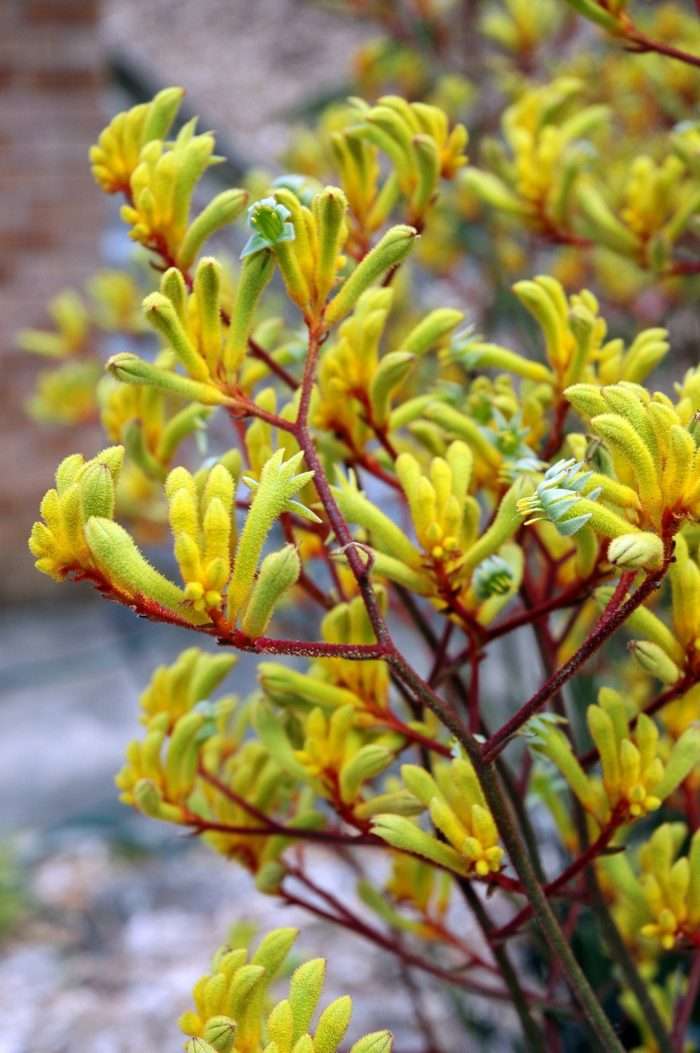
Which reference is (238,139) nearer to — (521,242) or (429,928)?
(521,242)

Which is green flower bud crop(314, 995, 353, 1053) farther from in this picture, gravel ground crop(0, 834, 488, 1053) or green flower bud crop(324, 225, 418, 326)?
gravel ground crop(0, 834, 488, 1053)

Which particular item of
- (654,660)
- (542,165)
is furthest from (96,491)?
(542,165)

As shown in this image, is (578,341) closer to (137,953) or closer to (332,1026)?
(332,1026)

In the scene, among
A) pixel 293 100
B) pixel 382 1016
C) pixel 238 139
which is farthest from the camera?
pixel 293 100

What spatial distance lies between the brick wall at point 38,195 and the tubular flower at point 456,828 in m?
2.03

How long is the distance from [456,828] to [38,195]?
82.7 inches

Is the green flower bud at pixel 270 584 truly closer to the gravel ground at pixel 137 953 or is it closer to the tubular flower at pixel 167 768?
the tubular flower at pixel 167 768

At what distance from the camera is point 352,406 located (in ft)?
1.96

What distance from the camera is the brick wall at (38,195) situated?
2.29 m

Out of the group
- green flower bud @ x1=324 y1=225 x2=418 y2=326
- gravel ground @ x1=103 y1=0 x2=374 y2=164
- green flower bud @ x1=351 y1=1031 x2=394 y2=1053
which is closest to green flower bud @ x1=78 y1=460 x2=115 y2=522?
green flower bud @ x1=324 y1=225 x2=418 y2=326

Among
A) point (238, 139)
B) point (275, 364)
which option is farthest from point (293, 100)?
point (275, 364)

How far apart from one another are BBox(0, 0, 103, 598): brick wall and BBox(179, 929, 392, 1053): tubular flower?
2.04 metres

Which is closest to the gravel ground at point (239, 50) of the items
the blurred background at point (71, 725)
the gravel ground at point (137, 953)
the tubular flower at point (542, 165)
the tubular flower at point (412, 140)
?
the blurred background at point (71, 725)

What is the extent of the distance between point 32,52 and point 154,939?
164cm
